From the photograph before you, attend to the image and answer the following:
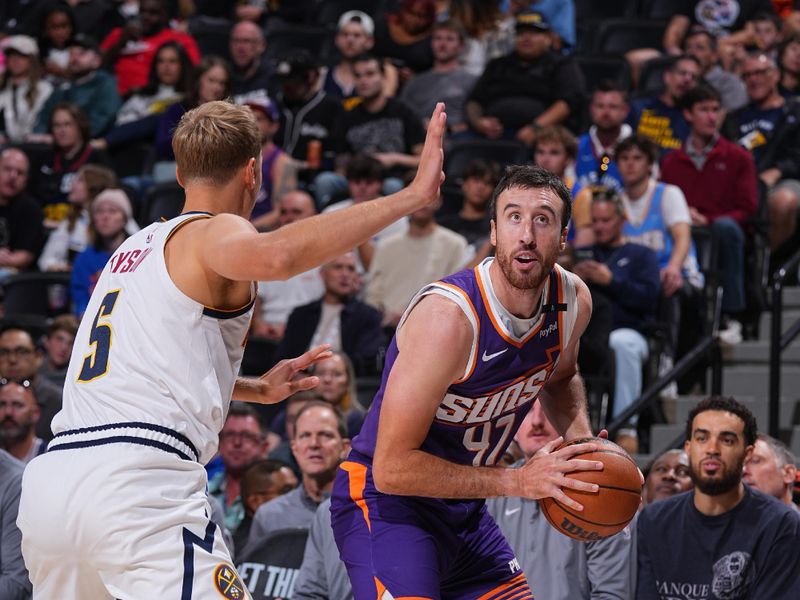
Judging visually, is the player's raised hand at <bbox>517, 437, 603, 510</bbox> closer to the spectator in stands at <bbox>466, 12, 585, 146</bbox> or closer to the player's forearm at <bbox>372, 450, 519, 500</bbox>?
the player's forearm at <bbox>372, 450, 519, 500</bbox>

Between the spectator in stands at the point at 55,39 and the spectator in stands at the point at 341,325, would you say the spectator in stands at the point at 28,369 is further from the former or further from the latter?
the spectator in stands at the point at 55,39

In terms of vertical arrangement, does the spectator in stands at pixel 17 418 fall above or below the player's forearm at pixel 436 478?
below

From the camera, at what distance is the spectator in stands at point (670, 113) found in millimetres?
10562

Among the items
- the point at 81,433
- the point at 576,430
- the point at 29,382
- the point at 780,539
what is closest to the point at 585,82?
the point at 29,382

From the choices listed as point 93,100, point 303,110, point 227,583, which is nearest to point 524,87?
point 303,110

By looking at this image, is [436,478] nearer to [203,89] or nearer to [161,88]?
[203,89]

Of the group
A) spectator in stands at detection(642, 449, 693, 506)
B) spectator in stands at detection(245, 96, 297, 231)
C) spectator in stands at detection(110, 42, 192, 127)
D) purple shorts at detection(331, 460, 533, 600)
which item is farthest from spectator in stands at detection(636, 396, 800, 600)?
spectator in stands at detection(110, 42, 192, 127)

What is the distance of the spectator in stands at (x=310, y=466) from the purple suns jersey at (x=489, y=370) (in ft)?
7.47

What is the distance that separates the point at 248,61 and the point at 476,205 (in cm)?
359

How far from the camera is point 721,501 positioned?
5711 mm

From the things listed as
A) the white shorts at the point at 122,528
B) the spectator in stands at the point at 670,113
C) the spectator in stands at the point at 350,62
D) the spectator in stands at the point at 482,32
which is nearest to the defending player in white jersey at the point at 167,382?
the white shorts at the point at 122,528

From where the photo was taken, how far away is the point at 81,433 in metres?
3.68

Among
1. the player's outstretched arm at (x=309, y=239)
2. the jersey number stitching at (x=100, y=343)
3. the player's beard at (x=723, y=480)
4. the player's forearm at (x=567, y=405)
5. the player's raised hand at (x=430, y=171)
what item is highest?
the player's raised hand at (x=430, y=171)

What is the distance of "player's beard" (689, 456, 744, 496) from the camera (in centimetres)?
562
